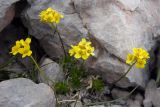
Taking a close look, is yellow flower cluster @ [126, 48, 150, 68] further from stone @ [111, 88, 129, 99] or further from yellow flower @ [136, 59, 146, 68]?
stone @ [111, 88, 129, 99]

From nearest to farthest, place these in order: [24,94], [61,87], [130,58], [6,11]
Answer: [24,94]
[130,58]
[61,87]
[6,11]

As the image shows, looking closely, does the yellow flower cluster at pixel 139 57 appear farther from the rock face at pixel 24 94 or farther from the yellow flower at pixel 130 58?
the rock face at pixel 24 94

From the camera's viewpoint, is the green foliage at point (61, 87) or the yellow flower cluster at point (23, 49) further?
the green foliage at point (61, 87)

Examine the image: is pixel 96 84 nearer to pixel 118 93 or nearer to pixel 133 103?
pixel 118 93

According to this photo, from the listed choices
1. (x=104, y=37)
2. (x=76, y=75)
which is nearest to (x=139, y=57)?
(x=104, y=37)

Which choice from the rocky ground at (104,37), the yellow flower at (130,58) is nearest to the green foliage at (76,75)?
the rocky ground at (104,37)

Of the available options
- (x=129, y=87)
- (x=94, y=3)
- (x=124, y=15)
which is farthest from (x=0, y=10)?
(x=129, y=87)

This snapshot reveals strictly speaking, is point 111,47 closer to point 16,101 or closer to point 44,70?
point 44,70
